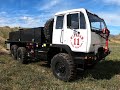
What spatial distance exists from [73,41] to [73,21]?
2.85 ft

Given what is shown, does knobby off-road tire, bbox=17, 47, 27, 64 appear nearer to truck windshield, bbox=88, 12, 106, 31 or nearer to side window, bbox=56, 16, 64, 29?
side window, bbox=56, 16, 64, 29

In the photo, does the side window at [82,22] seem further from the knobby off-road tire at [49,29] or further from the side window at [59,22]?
the knobby off-road tire at [49,29]

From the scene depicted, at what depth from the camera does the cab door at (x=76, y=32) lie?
1003cm

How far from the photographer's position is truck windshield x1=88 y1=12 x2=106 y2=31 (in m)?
10.3

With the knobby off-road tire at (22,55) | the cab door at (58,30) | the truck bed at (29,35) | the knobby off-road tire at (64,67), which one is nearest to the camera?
the knobby off-road tire at (64,67)

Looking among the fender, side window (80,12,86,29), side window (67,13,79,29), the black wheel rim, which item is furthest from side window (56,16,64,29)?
the black wheel rim

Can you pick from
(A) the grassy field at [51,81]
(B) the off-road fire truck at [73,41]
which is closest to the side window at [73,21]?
(B) the off-road fire truck at [73,41]

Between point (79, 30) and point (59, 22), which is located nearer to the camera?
point (79, 30)

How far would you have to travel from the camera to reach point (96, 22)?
10.9 meters

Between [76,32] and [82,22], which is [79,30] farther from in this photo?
[82,22]

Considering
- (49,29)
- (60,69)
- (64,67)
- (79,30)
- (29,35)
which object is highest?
(49,29)

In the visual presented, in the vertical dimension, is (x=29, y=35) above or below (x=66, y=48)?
above

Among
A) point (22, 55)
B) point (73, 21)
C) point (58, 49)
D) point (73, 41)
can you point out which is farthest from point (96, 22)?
point (22, 55)

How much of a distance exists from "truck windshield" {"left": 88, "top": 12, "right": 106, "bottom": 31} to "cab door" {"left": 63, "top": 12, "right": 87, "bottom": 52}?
396 mm
